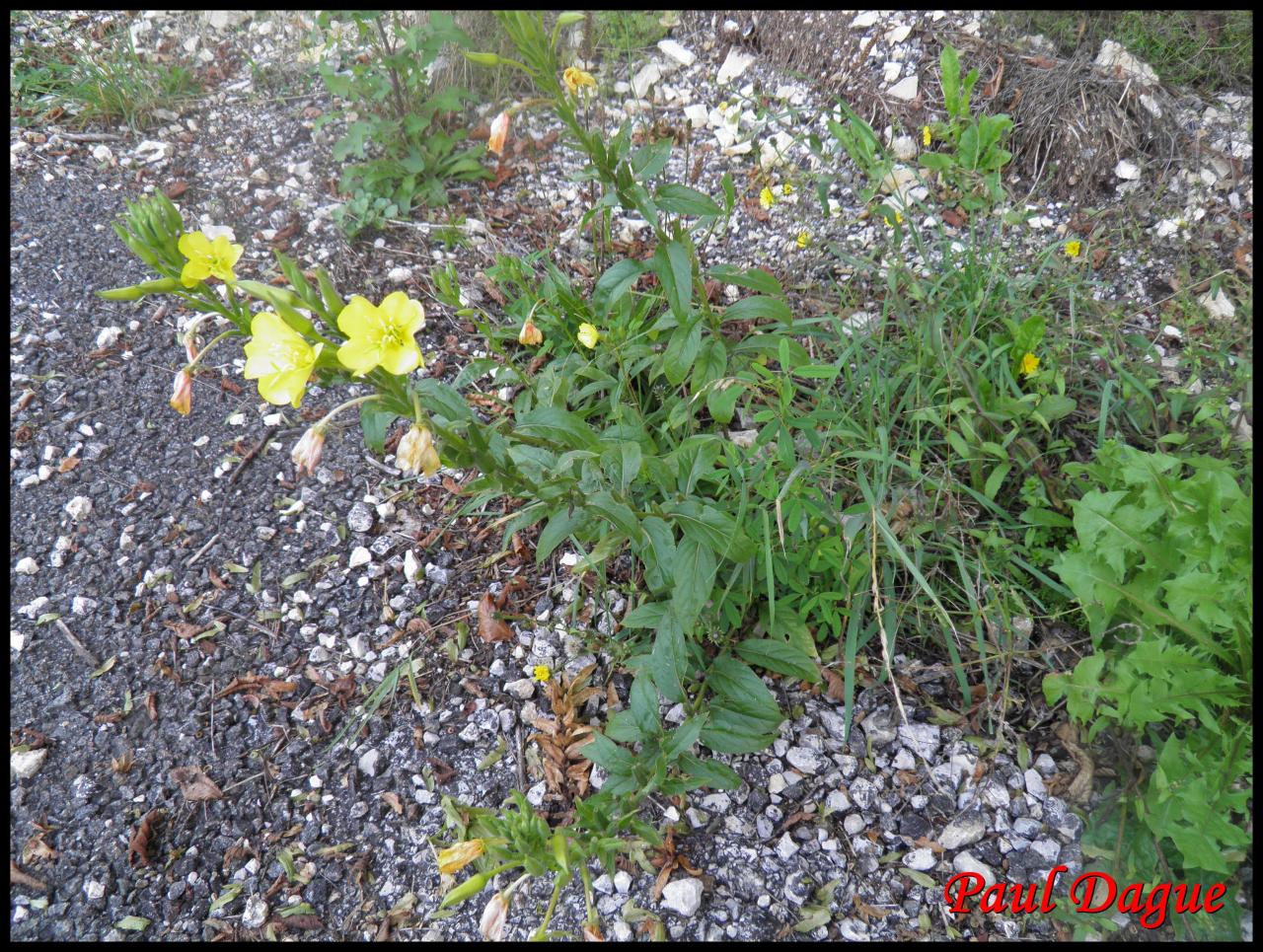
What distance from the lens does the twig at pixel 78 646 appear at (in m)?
2.25

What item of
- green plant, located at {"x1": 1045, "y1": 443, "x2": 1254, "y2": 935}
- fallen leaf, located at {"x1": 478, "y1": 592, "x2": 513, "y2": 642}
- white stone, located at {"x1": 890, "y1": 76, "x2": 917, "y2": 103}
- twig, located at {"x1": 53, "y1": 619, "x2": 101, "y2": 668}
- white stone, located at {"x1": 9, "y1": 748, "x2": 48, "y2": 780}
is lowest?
white stone, located at {"x1": 9, "y1": 748, "x2": 48, "y2": 780}

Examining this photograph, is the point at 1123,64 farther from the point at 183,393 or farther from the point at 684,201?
the point at 183,393

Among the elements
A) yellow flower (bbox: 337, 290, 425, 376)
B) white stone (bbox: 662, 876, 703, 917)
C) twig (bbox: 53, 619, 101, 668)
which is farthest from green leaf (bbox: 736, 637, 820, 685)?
twig (bbox: 53, 619, 101, 668)

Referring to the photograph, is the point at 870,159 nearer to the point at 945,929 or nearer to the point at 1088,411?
the point at 1088,411

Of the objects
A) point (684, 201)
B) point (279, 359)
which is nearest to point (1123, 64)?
point (684, 201)

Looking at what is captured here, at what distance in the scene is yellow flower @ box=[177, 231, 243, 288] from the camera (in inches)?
61.8

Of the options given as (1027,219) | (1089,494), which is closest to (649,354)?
(1089,494)

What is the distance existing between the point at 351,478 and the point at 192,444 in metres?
0.58

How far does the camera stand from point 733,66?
11.5ft

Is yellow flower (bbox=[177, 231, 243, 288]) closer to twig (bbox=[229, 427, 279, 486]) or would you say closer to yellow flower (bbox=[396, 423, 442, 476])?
yellow flower (bbox=[396, 423, 442, 476])

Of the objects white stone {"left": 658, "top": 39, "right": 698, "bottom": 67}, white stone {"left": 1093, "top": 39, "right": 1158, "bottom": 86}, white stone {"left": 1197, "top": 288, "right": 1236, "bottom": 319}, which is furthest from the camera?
white stone {"left": 658, "top": 39, "right": 698, "bottom": 67}

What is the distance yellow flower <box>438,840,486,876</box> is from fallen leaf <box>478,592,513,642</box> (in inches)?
29.3

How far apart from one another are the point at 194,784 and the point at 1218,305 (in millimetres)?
3200

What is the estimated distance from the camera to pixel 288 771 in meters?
2.05
